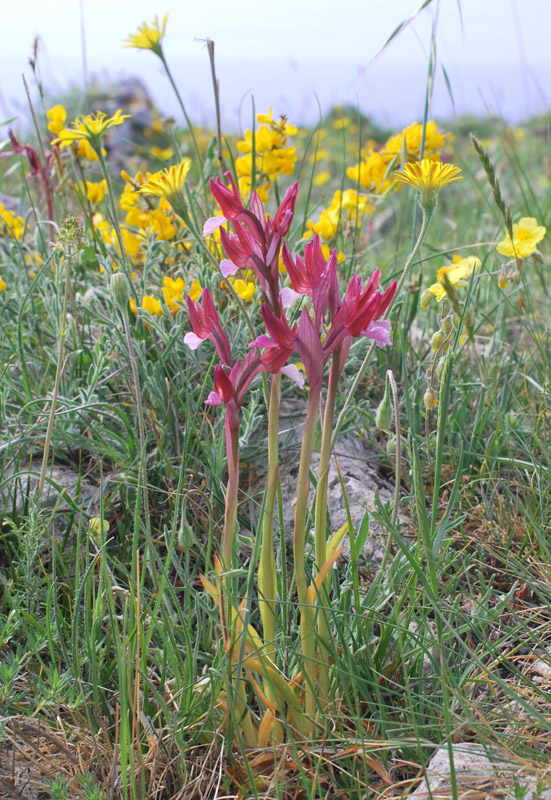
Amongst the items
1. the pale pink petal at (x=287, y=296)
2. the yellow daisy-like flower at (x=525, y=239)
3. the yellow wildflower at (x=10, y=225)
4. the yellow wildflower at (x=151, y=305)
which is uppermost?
the pale pink petal at (x=287, y=296)

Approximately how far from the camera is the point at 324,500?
1.10m

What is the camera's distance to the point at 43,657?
55.0 inches

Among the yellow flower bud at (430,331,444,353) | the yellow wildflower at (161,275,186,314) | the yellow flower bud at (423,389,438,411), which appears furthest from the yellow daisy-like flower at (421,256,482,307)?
the yellow wildflower at (161,275,186,314)

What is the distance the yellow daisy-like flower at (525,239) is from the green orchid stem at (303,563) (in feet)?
3.47

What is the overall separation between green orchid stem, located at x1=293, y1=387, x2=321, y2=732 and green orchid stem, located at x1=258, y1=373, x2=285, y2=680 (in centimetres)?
4

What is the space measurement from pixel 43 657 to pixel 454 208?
505 cm

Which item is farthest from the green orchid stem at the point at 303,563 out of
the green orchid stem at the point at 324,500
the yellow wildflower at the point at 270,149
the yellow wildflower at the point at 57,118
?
the yellow wildflower at the point at 57,118

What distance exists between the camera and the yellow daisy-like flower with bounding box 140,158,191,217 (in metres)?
1.17

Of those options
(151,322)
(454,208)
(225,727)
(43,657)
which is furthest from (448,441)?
(454,208)

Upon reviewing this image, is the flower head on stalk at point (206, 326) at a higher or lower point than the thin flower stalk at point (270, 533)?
higher

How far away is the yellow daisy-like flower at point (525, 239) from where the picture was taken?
6.06ft

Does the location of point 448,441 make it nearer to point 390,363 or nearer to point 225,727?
point 390,363

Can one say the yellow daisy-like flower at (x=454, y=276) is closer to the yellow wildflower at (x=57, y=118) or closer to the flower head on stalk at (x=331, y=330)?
the flower head on stalk at (x=331, y=330)

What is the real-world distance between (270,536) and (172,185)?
635 millimetres
